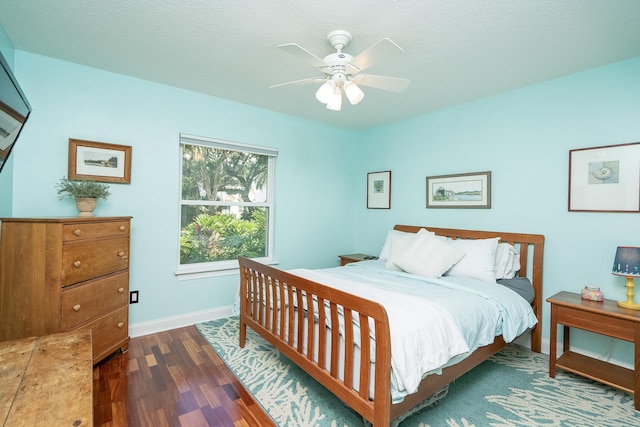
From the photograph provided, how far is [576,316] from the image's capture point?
6.93ft

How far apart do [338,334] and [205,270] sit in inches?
82.4

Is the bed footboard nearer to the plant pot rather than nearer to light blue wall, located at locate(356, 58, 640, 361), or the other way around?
the plant pot

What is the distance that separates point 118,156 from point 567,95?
3.96 m

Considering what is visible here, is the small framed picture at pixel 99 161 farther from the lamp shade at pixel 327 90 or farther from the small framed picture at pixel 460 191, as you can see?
the small framed picture at pixel 460 191

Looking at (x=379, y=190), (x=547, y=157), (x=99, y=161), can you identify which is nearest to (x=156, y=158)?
(x=99, y=161)

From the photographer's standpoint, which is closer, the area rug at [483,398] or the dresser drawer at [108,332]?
the area rug at [483,398]

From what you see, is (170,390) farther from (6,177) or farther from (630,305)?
(630,305)

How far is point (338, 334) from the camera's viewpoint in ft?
5.29

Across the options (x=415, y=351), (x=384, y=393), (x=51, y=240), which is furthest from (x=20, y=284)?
(x=415, y=351)

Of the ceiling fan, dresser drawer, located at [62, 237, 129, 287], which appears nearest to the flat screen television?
dresser drawer, located at [62, 237, 129, 287]

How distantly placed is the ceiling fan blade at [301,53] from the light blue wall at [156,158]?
1.86 meters

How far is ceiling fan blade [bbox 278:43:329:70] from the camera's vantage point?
154cm

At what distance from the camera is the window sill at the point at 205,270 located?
3090 millimetres

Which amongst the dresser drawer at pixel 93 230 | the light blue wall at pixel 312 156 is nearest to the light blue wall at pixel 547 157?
the light blue wall at pixel 312 156
